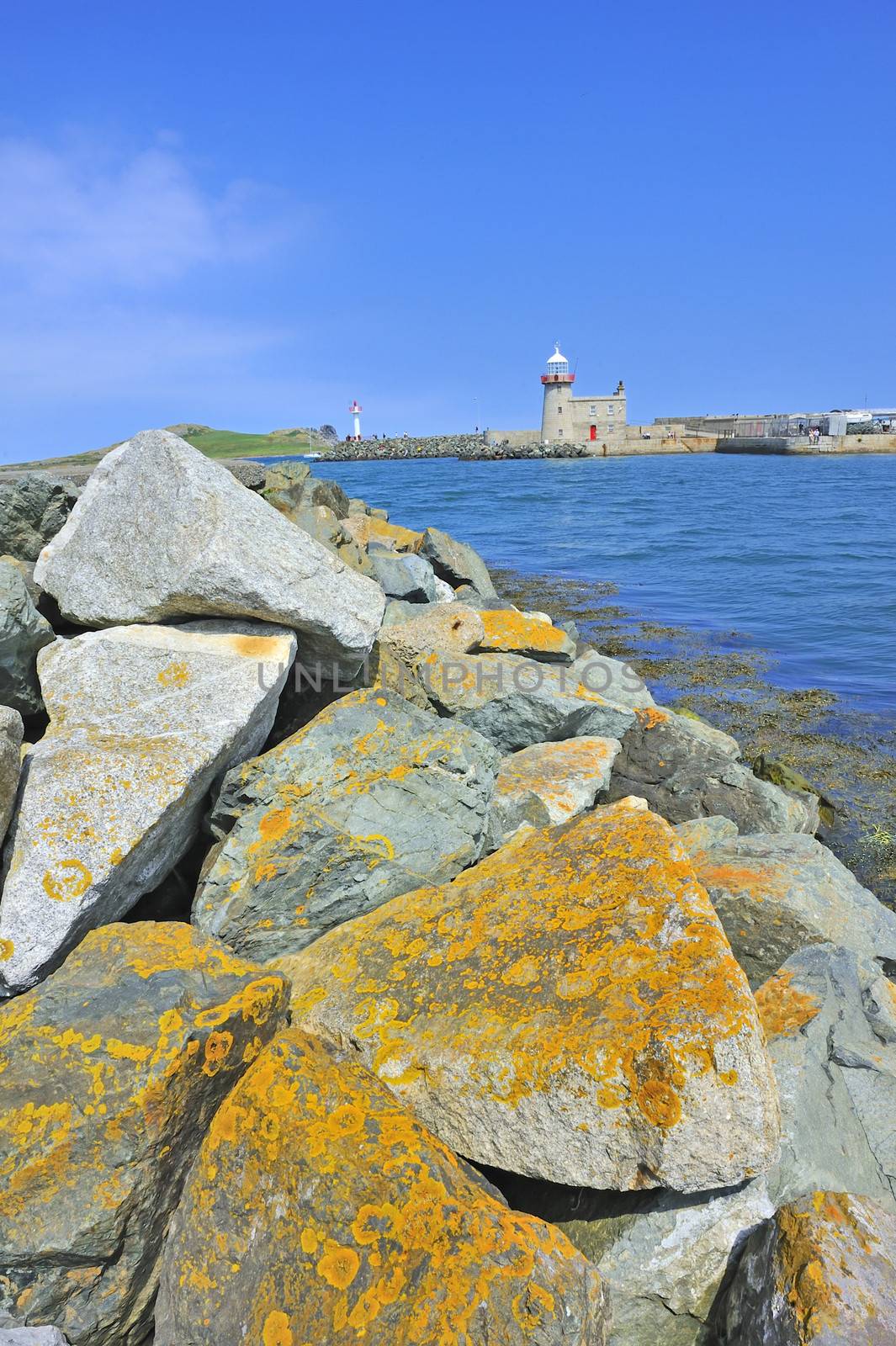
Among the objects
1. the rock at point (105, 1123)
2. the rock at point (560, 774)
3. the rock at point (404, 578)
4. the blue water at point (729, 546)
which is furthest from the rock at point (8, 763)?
the blue water at point (729, 546)

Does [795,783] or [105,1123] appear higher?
[105,1123]

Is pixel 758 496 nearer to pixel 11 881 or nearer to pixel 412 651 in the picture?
pixel 412 651

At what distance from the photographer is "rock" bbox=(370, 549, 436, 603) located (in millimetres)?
10289

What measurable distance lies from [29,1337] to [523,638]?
21.1 ft

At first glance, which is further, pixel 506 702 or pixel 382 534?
pixel 382 534

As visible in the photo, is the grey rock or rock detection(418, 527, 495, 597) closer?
the grey rock

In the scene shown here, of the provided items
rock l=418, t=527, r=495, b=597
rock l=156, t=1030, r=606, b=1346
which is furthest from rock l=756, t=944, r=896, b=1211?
rock l=418, t=527, r=495, b=597

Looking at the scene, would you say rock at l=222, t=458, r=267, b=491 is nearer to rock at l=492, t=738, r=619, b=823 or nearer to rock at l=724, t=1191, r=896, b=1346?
rock at l=492, t=738, r=619, b=823

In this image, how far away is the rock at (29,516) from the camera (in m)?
6.73

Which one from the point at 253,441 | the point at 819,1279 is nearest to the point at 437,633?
the point at 819,1279

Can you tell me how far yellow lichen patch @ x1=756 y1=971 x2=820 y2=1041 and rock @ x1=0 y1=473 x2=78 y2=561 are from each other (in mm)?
6142

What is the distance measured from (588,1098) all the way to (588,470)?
279ft

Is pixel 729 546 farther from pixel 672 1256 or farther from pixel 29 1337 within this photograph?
pixel 29 1337

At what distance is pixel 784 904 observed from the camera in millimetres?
4176
